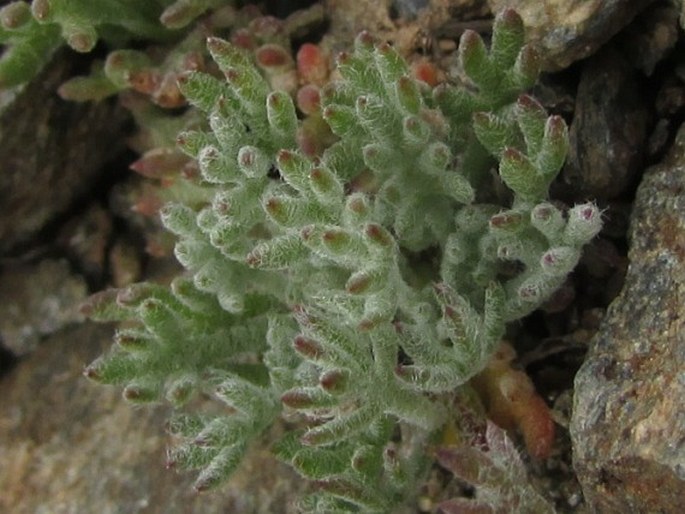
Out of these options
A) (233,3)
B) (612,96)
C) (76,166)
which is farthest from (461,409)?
(76,166)

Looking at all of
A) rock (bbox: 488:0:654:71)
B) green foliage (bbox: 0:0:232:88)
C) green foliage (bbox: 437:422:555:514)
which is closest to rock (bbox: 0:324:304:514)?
green foliage (bbox: 437:422:555:514)

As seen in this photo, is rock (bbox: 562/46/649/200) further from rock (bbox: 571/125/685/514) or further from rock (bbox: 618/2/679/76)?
rock (bbox: 571/125/685/514)

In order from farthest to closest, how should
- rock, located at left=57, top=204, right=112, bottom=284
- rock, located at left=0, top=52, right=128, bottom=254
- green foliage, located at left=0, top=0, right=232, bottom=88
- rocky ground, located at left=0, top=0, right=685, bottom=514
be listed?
rock, located at left=57, top=204, right=112, bottom=284, rock, located at left=0, top=52, right=128, bottom=254, green foliage, located at left=0, top=0, right=232, bottom=88, rocky ground, located at left=0, top=0, right=685, bottom=514

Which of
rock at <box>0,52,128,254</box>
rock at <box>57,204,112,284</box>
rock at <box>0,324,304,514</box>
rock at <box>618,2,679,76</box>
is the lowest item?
rock at <box>0,324,304,514</box>

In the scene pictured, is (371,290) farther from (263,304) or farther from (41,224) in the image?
(41,224)

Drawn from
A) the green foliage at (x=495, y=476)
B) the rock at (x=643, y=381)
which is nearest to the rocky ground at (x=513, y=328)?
the rock at (x=643, y=381)

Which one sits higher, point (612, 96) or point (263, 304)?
point (612, 96)

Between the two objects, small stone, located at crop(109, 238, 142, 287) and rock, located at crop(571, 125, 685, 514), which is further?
small stone, located at crop(109, 238, 142, 287)
